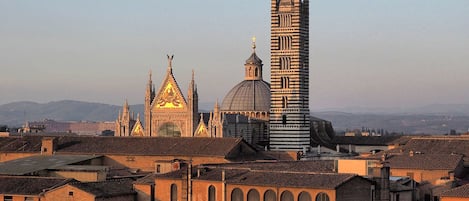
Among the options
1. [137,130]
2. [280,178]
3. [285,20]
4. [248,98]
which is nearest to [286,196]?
[280,178]

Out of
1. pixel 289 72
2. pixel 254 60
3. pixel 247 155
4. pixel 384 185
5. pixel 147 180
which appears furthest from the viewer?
pixel 254 60

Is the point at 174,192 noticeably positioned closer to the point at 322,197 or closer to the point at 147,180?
the point at 147,180

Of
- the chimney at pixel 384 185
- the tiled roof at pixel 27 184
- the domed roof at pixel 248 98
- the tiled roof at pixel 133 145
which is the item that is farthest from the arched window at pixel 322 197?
the domed roof at pixel 248 98

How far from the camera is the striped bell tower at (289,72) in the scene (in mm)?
91312

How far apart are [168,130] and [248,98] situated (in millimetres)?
10299

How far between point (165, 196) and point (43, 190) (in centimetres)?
682

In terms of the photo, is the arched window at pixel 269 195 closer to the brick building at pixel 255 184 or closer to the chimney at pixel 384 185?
the brick building at pixel 255 184

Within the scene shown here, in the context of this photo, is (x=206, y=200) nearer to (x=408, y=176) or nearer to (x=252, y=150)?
(x=408, y=176)

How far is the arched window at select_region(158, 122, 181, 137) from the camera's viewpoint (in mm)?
92188

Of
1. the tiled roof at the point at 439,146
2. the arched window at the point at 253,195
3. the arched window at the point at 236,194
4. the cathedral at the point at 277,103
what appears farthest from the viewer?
the cathedral at the point at 277,103

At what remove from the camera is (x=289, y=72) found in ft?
300

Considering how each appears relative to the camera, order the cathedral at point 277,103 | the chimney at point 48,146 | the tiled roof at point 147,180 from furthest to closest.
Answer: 1. the cathedral at point 277,103
2. the chimney at point 48,146
3. the tiled roof at point 147,180

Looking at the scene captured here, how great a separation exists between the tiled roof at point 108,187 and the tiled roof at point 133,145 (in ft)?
43.5

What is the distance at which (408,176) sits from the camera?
6631 centimetres
